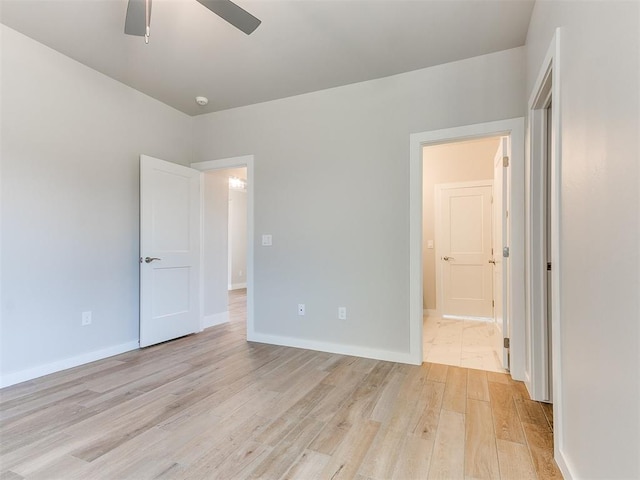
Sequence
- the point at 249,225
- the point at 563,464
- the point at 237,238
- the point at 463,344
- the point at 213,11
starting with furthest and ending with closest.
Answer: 1. the point at 237,238
2. the point at 249,225
3. the point at 463,344
4. the point at 213,11
5. the point at 563,464

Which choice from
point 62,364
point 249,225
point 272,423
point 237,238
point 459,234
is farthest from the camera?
point 237,238

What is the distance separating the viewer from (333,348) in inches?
128

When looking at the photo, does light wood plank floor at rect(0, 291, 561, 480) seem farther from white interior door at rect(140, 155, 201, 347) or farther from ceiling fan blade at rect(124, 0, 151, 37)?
ceiling fan blade at rect(124, 0, 151, 37)

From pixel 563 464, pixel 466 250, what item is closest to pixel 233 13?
pixel 563 464

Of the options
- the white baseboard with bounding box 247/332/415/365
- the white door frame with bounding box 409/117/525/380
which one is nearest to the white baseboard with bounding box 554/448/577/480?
the white door frame with bounding box 409/117/525/380

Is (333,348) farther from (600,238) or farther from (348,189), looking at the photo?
(600,238)

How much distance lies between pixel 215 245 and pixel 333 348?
2.09 m

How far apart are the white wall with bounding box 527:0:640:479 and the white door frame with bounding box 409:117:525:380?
3.66ft

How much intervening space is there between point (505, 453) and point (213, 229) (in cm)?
370

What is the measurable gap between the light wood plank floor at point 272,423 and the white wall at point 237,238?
484 cm

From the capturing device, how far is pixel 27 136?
2561mm

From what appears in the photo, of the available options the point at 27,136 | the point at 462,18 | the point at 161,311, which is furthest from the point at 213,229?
the point at 462,18

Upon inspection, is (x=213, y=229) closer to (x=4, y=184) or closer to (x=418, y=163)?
(x=4, y=184)

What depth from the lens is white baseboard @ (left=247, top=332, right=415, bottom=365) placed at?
296 centimetres
